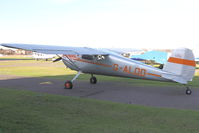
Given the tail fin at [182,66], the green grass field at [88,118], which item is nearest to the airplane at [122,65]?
the tail fin at [182,66]

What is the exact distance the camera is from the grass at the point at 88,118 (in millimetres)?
5203

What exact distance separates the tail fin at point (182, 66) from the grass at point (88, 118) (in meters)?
3.06

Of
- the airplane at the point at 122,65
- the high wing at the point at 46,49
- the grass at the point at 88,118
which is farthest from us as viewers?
the airplane at the point at 122,65

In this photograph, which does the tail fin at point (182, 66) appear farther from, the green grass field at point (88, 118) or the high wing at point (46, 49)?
the high wing at point (46, 49)

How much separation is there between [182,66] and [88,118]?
5.84m

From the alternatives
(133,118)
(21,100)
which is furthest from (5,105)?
(133,118)

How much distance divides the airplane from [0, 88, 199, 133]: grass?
311cm

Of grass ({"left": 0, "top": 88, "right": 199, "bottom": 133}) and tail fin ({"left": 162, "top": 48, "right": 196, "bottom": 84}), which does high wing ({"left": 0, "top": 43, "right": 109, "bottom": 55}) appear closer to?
grass ({"left": 0, "top": 88, "right": 199, "bottom": 133})

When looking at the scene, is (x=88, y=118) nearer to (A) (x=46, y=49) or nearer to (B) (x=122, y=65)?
(A) (x=46, y=49)

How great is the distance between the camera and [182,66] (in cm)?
994

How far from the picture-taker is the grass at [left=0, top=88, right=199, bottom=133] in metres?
5.20

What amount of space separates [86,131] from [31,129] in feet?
4.28

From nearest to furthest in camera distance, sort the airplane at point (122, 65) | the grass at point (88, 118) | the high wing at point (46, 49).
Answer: the grass at point (88, 118)
the high wing at point (46, 49)
the airplane at point (122, 65)

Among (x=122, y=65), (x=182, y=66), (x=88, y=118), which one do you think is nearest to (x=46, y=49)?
(x=122, y=65)
